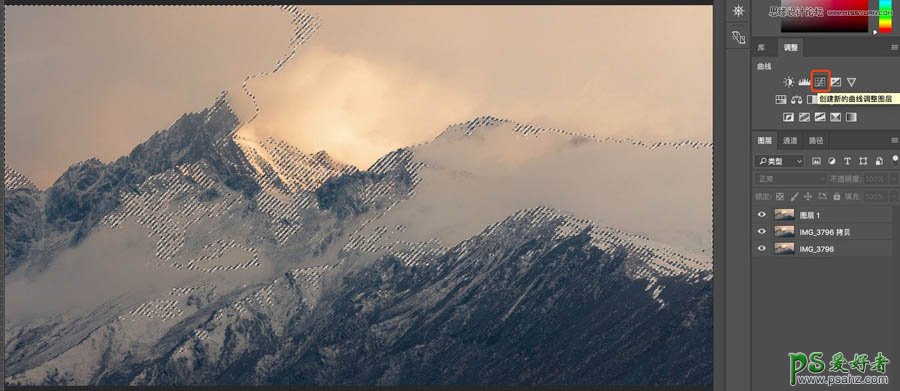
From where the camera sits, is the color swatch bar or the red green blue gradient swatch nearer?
the red green blue gradient swatch

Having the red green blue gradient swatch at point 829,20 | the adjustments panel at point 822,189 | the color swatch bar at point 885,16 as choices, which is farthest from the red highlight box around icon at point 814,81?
the color swatch bar at point 885,16

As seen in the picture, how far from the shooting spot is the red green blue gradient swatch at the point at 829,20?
775 inches

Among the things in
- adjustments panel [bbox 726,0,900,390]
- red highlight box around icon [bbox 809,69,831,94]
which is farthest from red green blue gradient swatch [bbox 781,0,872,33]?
red highlight box around icon [bbox 809,69,831,94]

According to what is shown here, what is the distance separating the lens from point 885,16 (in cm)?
1988

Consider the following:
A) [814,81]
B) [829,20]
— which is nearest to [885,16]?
[829,20]

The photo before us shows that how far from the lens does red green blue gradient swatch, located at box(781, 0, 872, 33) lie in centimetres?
1969

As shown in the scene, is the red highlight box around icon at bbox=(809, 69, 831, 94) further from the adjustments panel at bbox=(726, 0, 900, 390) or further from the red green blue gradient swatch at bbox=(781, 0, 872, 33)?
the red green blue gradient swatch at bbox=(781, 0, 872, 33)

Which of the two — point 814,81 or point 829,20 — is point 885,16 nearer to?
point 829,20

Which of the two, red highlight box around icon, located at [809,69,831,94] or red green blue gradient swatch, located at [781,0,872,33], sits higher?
red green blue gradient swatch, located at [781,0,872,33]

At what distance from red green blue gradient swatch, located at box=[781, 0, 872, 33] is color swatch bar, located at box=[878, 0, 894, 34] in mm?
246

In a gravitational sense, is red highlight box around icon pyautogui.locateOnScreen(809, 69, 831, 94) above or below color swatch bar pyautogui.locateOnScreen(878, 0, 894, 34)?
below

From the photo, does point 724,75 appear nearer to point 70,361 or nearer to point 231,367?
point 231,367

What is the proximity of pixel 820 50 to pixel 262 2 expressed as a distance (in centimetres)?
1136

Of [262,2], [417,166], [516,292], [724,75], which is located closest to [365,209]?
[417,166]
